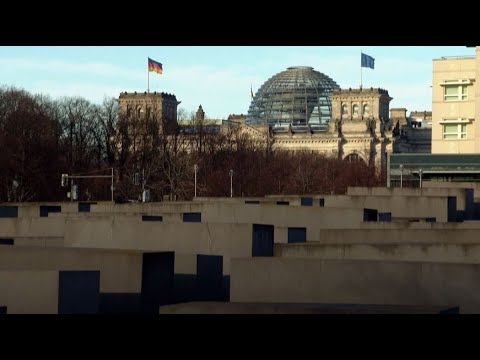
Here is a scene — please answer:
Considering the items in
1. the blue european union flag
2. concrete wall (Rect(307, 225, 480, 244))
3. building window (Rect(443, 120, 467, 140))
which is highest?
the blue european union flag

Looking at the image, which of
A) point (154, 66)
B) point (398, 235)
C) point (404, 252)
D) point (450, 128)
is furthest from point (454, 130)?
point (404, 252)

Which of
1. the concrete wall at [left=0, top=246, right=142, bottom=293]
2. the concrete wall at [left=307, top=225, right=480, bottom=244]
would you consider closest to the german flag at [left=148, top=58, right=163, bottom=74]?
the concrete wall at [left=307, top=225, right=480, bottom=244]

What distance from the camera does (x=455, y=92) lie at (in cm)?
9181

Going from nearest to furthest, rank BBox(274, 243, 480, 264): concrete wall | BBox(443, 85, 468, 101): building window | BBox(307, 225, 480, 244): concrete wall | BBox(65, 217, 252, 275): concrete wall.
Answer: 1. BBox(274, 243, 480, 264): concrete wall
2. BBox(65, 217, 252, 275): concrete wall
3. BBox(307, 225, 480, 244): concrete wall
4. BBox(443, 85, 468, 101): building window

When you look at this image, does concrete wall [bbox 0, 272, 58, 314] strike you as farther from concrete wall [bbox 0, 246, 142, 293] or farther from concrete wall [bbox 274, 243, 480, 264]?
concrete wall [bbox 274, 243, 480, 264]

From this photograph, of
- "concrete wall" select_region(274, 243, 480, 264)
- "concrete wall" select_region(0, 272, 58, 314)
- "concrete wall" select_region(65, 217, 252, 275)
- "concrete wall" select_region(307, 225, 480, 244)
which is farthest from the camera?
"concrete wall" select_region(307, 225, 480, 244)

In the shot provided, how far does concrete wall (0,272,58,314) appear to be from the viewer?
48.8ft

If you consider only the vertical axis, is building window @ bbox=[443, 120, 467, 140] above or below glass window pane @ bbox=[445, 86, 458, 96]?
below

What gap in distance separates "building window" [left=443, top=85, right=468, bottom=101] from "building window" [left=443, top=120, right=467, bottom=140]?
165cm

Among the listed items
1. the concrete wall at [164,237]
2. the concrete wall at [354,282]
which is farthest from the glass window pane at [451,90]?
the concrete wall at [354,282]

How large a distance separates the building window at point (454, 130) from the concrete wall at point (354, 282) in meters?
75.7

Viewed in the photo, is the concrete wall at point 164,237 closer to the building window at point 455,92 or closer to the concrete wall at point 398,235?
the concrete wall at point 398,235

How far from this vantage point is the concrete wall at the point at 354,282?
16516mm

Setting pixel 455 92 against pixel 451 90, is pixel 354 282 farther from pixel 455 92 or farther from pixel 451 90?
pixel 451 90
